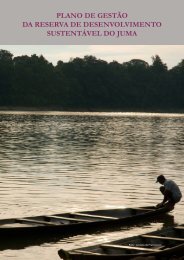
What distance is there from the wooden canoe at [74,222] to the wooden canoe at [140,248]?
114 inches

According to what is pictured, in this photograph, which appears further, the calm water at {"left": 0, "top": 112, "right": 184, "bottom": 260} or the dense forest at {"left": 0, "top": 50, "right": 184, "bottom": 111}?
the dense forest at {"left": 0, "top": 50, "right": 184, "bottom": 111}

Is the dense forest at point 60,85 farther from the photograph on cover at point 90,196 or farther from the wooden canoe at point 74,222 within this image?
the wooden canoe at point 74,222

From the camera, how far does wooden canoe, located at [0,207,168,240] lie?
1933 centimetres

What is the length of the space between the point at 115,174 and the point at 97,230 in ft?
50.3

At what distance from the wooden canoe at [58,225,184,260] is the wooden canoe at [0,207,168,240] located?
2.89 m

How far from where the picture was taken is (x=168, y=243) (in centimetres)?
1781

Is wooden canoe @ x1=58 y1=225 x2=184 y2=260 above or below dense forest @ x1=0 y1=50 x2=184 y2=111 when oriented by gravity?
below

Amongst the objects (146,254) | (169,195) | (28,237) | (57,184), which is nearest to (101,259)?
(146,254)

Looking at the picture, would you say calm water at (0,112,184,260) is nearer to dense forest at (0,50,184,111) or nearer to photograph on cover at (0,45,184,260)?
photograph on cover at (0,45,184,260)

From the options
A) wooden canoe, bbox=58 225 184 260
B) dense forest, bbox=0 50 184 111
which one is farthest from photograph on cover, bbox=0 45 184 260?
dense forest, bbox=0 50 184 111

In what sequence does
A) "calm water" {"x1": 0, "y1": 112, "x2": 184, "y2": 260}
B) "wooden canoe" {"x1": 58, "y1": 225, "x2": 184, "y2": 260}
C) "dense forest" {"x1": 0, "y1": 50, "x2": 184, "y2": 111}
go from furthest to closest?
"dense forest" {"x1": 0, "y1": 50, "x2": 184, "y2": 111} → "calm water" {"x1": 0, "y1": 112, "x2": 184, "y2": 260} → "wooden canoe" {"x1": 58, "y1": 225, "x2": 184, "y2": 260}

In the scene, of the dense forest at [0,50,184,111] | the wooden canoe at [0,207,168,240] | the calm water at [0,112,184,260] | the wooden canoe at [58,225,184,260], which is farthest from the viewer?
the dense forest at [0,50,184,111]

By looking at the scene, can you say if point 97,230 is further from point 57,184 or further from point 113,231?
point 57,184

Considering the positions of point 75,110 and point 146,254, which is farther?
point 75,110
